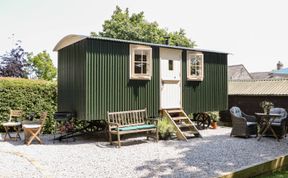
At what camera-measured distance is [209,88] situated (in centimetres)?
1194

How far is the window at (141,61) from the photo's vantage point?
9625 millimetres

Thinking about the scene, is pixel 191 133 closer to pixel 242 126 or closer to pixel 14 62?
pixel 242 126

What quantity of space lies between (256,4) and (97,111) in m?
7.09

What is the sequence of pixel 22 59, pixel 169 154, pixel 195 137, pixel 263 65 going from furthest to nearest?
pixel 263 65 < pixel 22 59 < pixel 195 137 < pixel 169 154

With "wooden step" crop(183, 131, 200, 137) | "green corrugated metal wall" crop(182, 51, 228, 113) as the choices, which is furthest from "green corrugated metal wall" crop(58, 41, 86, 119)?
"green corrugated metal wall" crop(182, 51, 228, 113)

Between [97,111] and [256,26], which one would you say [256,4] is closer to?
[256,26]

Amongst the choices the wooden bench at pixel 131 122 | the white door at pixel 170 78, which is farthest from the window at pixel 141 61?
the wooden bench at pixel 131 122

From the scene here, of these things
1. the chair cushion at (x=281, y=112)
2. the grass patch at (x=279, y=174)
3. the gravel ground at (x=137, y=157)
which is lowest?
the grass patch at (x=279, y=174)

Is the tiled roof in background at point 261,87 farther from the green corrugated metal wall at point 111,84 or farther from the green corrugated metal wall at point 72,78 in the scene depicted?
the green corrugated metal wall at point 72,78

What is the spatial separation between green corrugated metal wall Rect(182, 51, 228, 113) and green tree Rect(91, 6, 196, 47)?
493 inches

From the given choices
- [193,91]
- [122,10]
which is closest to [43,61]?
[122,10]

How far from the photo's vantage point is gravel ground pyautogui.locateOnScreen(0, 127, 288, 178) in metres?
5.50

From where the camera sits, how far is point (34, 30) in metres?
17.9

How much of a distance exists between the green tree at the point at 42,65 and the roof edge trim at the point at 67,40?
19.8m
